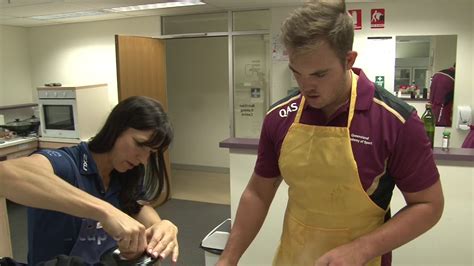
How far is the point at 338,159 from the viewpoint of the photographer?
42.8 inches

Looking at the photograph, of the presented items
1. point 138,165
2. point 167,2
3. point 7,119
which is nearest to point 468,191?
point 138,165

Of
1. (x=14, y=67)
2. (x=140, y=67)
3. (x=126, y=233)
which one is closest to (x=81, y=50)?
(x=14, y=67)

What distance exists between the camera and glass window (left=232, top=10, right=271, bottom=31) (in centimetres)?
437

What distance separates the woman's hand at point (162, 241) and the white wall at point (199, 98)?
4542 millimetres

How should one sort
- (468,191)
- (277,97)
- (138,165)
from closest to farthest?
(138,165), (468,191), (277,97)

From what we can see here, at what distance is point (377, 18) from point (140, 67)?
259 centimetres

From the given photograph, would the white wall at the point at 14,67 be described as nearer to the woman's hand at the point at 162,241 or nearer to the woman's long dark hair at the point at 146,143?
the woman's long dark hair at the point at 146,143

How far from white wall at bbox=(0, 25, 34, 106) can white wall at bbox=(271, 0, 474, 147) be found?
4643 millimetres

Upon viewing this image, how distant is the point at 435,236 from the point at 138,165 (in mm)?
1857

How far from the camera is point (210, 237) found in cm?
243

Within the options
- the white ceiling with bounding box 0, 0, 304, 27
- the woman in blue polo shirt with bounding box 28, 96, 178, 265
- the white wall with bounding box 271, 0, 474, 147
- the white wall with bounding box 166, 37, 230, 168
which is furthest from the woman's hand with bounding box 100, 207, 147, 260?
the white wall with bounding box 166, 37, 230, 168

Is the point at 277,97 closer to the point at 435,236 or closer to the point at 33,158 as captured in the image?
the point at 435,236

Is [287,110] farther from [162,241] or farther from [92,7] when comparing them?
[92,7]

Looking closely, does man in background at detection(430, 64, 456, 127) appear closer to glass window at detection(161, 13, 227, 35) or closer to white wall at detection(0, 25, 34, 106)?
glass window at detection(161, 13, 227, 35)
